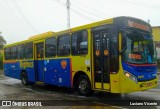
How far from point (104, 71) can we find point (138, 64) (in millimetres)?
1340

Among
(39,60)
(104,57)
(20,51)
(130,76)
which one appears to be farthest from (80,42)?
(20,51)

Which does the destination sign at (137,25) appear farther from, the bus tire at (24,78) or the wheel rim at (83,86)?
the bus tire at (24,78)

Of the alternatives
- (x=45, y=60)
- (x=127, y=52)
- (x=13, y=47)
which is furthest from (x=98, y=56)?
(x=13, y=47)

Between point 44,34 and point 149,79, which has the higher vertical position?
point 44,34

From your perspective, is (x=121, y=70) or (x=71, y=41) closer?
(x=121, y=70)

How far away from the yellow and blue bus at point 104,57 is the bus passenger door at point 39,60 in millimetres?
517

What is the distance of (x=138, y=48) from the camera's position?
10.6 meters

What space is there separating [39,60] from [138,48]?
6982 millimetres

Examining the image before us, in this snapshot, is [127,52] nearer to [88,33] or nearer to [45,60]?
[88,33]

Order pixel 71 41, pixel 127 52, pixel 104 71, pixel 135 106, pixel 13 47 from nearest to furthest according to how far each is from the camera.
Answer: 1. pixel 135 106
2. pixel 127 52
3. pixel 104 71
4. pixel 71 41
5. pixel 13 47

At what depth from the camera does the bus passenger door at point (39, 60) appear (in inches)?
615

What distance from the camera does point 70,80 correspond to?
12969mm

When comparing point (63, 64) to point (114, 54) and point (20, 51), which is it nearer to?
point (114, 54)

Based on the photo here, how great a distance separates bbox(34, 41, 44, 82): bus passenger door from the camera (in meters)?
15.6
